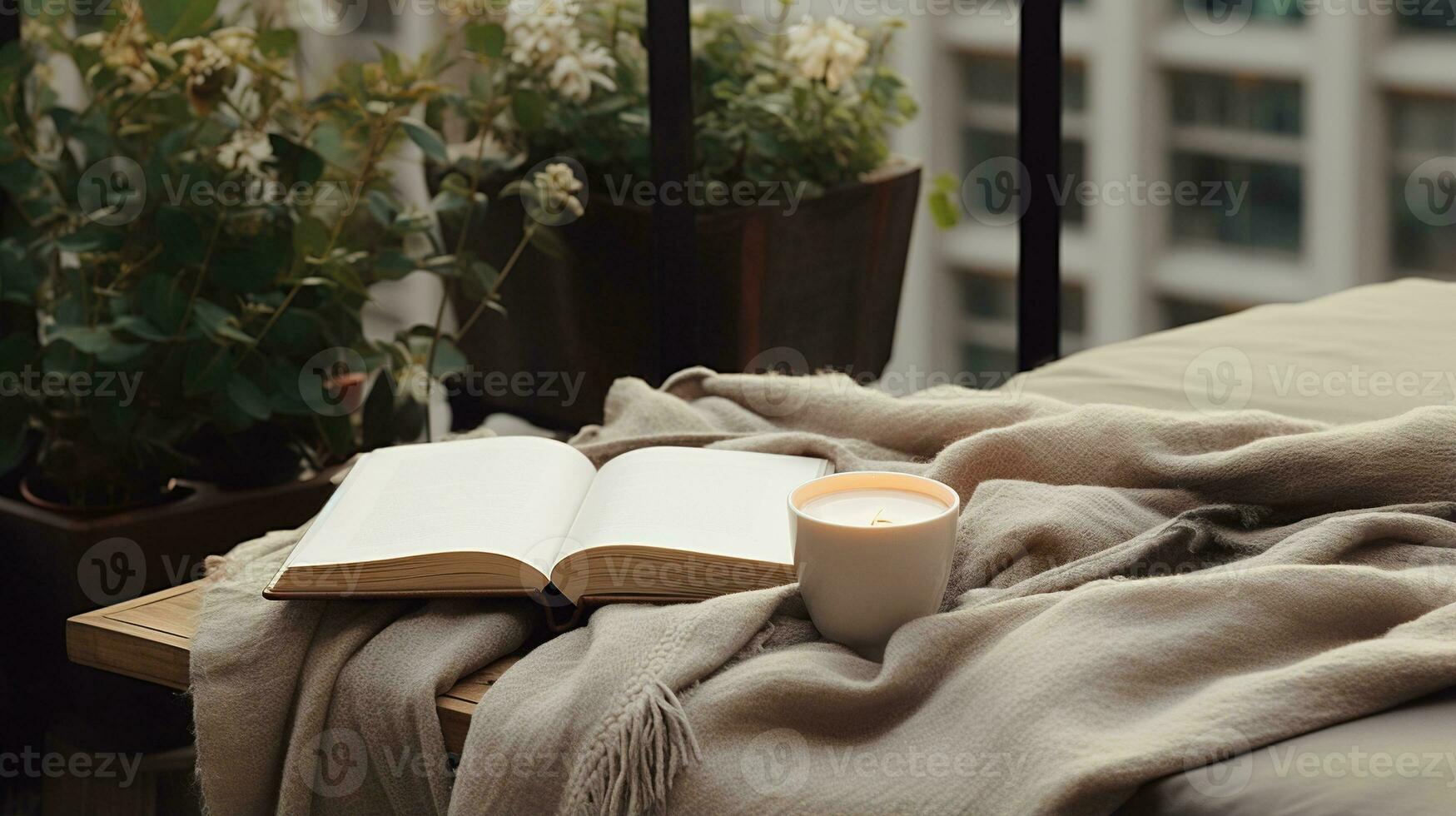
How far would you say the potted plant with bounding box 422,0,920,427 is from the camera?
2.07 metres

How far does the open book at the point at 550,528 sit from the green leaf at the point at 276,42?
914mm

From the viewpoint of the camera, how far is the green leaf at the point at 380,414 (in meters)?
1.85

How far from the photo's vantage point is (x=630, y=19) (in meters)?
2.21

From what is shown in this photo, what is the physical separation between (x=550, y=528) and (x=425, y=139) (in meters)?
0.98

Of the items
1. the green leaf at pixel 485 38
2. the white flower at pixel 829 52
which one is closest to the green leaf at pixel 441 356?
the green leaf at pixel 485 38

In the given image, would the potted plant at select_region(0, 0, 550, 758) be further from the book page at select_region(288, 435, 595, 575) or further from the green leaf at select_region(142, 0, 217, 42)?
the book page at select_region(288, 435, 595, 575)

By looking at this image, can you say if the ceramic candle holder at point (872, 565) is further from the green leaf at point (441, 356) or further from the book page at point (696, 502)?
the green leaf at point (441, 356)

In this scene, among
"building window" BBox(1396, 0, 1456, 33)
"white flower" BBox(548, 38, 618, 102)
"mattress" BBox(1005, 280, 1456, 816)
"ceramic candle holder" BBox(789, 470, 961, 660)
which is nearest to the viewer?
"mattress" BBox(1005, 280, 1456, 816)

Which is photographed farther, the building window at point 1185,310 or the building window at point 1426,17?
the building window at point 1185,310

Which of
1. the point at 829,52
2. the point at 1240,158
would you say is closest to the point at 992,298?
the point at 1240,158

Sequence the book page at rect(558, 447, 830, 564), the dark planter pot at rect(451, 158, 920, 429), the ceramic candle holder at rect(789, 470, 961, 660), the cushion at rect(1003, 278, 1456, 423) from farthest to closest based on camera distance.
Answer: the dark planter pot at rect(451, 158, 920, 429) < the cushion at rect(1003, 278, 1456, 423) < the book page at rect(558, 447, 830, 564) < the ceramic candle holder at rect(789, 470, 961, 660)

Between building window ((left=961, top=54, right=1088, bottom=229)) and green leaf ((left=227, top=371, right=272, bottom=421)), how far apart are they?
2168 mm

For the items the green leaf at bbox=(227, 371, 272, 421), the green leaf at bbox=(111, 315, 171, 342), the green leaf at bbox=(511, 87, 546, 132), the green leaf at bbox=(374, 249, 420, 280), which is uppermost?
the green leaf at bbox=(511, 87, 546, 132)

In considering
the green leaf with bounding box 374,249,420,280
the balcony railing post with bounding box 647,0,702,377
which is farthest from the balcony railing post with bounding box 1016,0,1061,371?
the green leaf with bounding box 374,249,420,280
